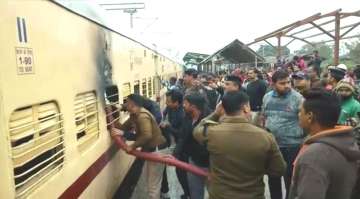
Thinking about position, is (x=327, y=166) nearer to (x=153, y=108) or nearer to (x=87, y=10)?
(x=87, y=10)

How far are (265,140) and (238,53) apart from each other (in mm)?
16730

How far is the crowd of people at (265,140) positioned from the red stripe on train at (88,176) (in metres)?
0.26

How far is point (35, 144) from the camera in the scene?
260 centimetres

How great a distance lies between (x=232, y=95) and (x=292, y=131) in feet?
5.80

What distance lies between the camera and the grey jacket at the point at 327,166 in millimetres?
2354

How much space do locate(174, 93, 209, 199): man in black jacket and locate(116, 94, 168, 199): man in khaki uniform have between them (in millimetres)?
463

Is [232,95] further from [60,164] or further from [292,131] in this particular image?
[292,131]

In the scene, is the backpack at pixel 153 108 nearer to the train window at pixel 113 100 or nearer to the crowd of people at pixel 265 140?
the crowd of people at pixel 265 140

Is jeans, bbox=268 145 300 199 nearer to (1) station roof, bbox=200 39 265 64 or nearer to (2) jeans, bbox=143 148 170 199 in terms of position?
(2) jeans, bbox=143 148 170 199

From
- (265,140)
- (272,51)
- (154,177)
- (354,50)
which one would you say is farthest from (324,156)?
(272,51)

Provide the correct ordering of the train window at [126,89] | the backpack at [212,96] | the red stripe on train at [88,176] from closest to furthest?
1. the red stripe on train at [88,176]
2. the train window at [126,89]
3. the backpack at [212,96]

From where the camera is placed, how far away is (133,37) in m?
7.04

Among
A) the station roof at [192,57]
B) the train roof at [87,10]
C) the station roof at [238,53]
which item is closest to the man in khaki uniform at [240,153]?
the train roof at [87,10]

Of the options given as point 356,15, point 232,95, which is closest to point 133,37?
point 232,95
